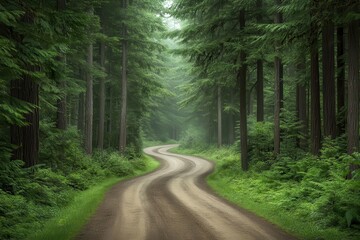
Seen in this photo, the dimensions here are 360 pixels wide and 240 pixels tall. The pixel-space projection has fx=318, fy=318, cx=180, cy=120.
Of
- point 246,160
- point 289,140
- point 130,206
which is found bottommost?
point 130,206

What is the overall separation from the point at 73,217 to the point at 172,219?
3351 millimetres

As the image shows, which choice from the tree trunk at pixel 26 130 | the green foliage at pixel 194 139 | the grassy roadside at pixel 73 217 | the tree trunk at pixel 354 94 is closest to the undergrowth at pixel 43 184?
the grassy roadside at pixel 73 217

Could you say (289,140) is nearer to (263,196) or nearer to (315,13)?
(263,196)

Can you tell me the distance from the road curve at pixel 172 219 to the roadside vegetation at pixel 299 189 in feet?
3.31

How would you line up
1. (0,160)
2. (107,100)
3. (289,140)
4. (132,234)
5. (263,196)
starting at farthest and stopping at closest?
(107,100) < (289,140) < (263,196) < (0,160) < (132,234)

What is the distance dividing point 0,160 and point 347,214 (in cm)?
1057

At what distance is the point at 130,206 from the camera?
1295 centimetres

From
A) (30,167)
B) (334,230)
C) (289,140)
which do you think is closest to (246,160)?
(289,140)

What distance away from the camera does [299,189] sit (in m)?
13.1

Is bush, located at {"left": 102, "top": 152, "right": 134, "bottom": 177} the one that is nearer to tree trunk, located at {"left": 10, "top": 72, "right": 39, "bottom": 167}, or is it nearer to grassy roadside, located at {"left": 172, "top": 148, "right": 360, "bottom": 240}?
grassy roadside, located at {"left": 172, "top": 148, "right": 360, "bottom": 240}

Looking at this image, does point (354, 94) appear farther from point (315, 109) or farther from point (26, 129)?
point (26, 129)

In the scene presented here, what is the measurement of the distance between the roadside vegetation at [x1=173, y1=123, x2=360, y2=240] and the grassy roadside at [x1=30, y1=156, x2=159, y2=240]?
6.20 metres

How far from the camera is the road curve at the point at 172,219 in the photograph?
898cm

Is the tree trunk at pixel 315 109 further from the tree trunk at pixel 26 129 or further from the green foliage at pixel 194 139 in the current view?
the green foliage at pixel 194 139
